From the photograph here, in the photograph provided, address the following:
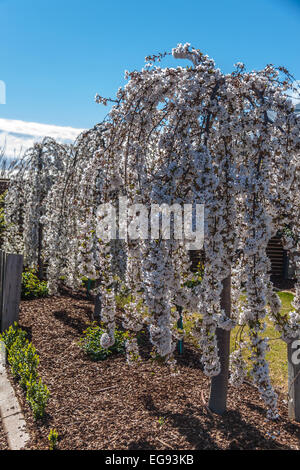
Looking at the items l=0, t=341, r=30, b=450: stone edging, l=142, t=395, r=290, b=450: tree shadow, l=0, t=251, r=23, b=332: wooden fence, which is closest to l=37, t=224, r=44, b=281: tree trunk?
l=0, t=251, r=23, b=332: wooden fence

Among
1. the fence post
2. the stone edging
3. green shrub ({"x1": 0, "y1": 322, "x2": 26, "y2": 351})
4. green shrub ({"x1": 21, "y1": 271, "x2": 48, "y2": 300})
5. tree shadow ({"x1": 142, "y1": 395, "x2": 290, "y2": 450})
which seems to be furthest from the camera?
green shrub ({"x1": 21, "y1": 271, "x2": 48, "y2": 300})

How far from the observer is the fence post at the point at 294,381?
Result: 3.46 m

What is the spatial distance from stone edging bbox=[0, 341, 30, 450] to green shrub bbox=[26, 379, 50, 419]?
0.14 m

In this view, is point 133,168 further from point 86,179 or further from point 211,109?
point 86,179

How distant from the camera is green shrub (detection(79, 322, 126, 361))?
474cm

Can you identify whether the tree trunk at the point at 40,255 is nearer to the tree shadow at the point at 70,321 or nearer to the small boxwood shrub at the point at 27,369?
Result: the tree shadow at the point at 70,321

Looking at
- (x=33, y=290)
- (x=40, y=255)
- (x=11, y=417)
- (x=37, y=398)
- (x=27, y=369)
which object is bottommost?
(x=11, y=417)

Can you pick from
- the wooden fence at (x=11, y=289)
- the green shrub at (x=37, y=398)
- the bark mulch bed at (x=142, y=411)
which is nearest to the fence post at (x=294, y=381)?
the bark mulch bed at (x=142, y=411)

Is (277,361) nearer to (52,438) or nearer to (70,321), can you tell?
(70,321)

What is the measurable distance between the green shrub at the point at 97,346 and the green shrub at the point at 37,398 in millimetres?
954

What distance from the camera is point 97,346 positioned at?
4840mm

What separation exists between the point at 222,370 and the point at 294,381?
0.62m

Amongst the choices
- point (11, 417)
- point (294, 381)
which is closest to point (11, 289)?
point (11, 417)

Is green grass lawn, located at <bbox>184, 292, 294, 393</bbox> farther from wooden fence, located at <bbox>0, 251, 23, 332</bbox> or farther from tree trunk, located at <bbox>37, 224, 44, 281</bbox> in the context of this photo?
tree trunk, located at <bbox>37, 224, 44, 281</bbox>
